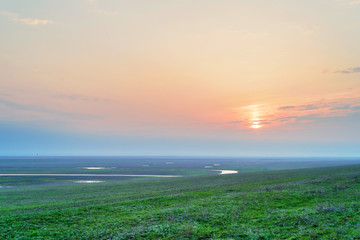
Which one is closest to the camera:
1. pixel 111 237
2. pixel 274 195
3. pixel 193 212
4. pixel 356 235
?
pixel 356 235

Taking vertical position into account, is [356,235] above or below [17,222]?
above

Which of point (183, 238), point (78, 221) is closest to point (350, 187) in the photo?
point (183, 238)

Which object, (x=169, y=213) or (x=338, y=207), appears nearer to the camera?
(x=338, y=207)

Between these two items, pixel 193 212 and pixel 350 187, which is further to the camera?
pixel 350 187

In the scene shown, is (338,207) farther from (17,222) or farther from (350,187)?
(17,222)

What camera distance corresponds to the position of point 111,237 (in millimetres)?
17391

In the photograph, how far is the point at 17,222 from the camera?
21.9 m

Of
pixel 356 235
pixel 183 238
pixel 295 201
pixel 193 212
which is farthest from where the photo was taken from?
pixel 295 201

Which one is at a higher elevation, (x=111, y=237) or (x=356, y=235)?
(x=356, y=235)

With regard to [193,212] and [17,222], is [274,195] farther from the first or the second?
[17,222]

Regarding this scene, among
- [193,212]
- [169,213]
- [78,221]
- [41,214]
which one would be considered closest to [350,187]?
[193,212]

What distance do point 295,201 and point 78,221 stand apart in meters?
23.9

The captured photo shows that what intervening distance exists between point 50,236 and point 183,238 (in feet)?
36.1

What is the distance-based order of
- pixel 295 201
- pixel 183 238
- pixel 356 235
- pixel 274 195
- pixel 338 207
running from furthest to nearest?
pixel 274 195
pixel 295 201
pixel 338 207
pixel 183 238
pixel 356 235
